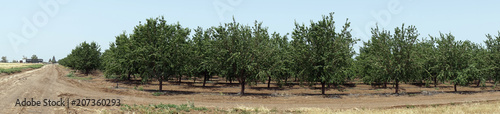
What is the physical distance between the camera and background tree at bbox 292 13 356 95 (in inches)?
1048

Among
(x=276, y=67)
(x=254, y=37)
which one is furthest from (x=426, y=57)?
(x=254, y=37)

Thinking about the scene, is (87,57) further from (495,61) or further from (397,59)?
(495,61)

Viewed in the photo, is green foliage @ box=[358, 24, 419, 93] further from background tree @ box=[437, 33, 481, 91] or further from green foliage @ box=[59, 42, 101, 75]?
green foliage @ box=[59, 42, 101, 75]

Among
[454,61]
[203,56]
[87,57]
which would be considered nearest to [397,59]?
[454,61]

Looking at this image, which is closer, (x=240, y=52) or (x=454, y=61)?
(x=240, y=52)

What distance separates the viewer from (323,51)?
27.0 metres

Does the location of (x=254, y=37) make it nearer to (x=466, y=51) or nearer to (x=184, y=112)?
(x=184, y=112)

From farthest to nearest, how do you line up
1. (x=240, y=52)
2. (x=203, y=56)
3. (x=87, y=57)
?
(x=87, y=57) < (x=203, y=56) < (x=240, y=52)

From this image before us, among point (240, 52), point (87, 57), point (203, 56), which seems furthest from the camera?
point (87, 57)

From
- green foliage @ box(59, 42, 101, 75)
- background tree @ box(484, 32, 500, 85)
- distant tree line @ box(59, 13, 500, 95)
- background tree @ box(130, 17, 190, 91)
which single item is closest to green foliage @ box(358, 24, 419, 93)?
distant tree line @ box(59, 13, 500, 95)

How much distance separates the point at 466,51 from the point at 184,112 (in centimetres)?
3632

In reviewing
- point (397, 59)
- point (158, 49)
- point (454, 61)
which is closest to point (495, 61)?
point (454, 61)

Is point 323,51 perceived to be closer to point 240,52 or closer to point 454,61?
point 240,52

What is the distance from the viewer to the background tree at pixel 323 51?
26609 millimetres
